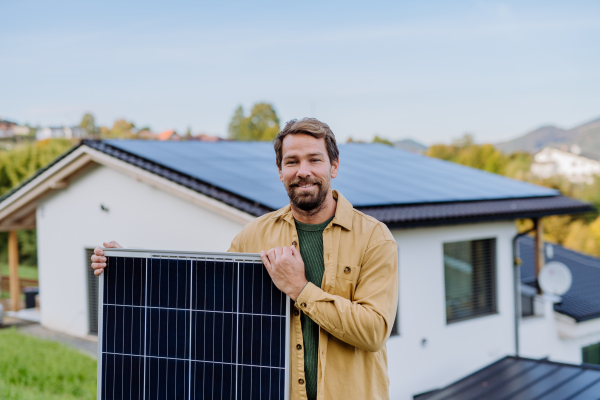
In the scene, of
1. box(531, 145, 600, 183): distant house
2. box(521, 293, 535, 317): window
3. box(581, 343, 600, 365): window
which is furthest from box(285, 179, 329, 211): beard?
box(531, 145, 600, 183): distant house

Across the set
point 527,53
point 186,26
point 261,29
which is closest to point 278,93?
point 261,29

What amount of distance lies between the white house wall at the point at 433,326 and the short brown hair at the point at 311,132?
18.9 ft

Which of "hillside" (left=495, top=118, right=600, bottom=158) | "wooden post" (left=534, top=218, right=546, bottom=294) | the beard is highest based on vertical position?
"hillside" (left=495, top=118, right=600, bottom=158)

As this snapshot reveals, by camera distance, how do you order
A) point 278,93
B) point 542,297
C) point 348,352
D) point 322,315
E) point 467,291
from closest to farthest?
1. point 322,315
2. point 348,352
3. point 467,291
4. point 542,297
5. point 278,93

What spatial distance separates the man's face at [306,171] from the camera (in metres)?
2.44

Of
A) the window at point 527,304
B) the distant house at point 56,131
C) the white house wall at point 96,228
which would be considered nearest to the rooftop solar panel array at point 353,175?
the white house wall at point 96,228

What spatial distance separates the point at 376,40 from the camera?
66.9 metres

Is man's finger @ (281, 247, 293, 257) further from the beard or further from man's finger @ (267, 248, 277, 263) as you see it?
the beard

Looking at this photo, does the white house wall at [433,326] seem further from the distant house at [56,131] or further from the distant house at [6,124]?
the distant house at [6,124]

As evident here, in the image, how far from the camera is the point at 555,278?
10.3 metres

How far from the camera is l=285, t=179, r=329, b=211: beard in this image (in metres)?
2.44

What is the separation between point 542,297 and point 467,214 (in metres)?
3.69

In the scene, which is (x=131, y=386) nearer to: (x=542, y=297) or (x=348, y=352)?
(x=348, y=352)

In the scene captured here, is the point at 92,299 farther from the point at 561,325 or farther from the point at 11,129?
the point at 11,129
